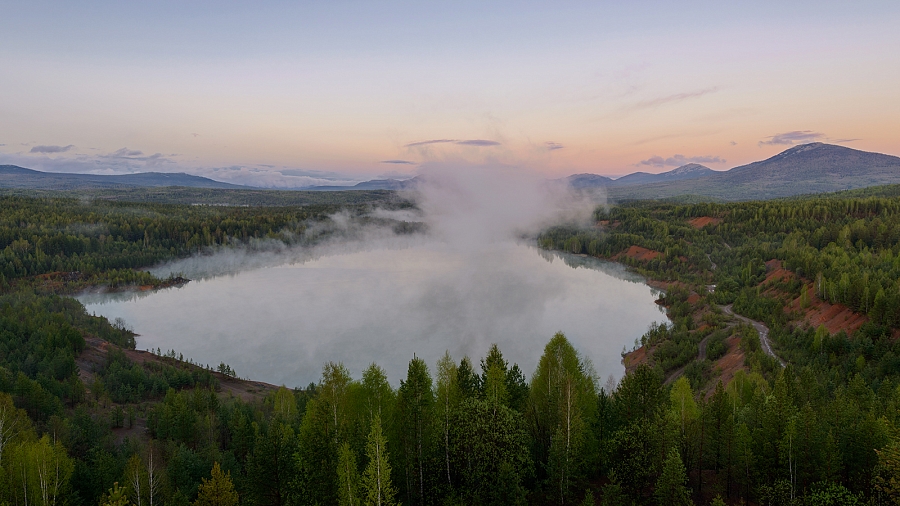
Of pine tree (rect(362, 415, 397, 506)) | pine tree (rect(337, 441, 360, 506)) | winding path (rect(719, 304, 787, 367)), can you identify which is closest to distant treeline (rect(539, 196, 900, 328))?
winding path (rect(719, 304, 787, 367))

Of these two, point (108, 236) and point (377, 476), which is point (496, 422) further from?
point (108, 236)

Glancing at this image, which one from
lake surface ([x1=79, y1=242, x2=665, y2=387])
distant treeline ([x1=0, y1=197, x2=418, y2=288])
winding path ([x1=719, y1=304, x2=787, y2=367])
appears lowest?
lake surface ([x1=79, y1=242, x2=665, y2=387])

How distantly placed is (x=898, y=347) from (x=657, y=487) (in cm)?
3202

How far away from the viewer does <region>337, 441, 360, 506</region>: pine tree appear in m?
14.4

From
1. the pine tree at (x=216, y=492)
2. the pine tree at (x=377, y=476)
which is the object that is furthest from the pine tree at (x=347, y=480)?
the pine tree at (x=216, y=492)

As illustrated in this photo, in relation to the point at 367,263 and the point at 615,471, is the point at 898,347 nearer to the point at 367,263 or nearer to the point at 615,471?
the point at 615,471

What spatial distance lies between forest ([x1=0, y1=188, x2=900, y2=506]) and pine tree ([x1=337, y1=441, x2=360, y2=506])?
0.05m

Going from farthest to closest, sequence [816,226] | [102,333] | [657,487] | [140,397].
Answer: [816,226] < [102,333] < [140,397] < [657,487]

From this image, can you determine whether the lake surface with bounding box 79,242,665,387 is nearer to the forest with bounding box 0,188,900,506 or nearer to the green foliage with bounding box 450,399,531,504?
the forest with bounding box 0,188,900,506

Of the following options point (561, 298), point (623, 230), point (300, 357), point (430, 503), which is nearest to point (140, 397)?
point (300, 357)

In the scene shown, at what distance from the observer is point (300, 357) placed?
50562 millimetres

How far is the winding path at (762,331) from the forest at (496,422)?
952 millimetres

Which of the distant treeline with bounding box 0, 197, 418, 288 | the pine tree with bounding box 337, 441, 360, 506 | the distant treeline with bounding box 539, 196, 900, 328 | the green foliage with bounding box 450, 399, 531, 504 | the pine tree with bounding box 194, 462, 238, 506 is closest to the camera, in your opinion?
the pine tree with bounding box 337, 441, 360, 506

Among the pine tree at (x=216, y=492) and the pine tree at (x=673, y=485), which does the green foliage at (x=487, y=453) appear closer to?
the pine tree at (x=673, y=485)
